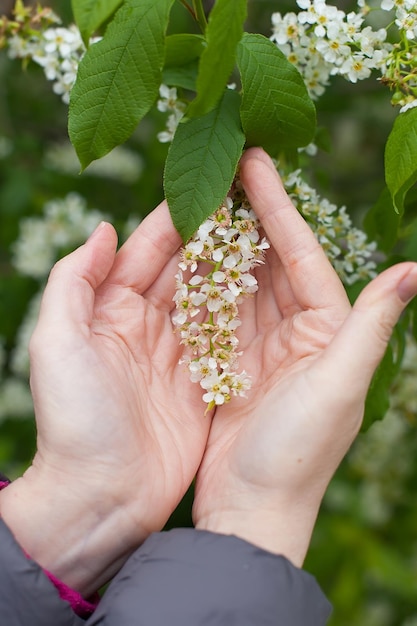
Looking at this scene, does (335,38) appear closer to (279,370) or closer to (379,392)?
(279,370)

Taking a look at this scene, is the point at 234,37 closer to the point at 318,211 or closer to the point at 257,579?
the point at 318,211

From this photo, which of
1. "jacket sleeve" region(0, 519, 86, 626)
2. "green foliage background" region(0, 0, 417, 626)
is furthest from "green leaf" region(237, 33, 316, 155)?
"jacket sleeve" region(0, 519, 86, 626)

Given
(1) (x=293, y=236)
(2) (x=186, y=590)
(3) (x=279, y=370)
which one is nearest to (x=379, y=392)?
(3) (x=279, y=370)

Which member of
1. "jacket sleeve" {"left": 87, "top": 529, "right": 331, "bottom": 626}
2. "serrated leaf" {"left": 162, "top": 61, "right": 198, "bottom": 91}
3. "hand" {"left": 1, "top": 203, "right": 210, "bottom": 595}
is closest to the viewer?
"jacket sleeve" {"left": 87, "top": 529, "right": 331, "bottom": 626}

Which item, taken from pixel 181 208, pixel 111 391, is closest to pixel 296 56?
pixel 181 208

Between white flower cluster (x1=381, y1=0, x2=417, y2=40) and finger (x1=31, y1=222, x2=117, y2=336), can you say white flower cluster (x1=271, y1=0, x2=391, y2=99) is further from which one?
finger (x1=31, y1=222, x2=117, y2=336)
